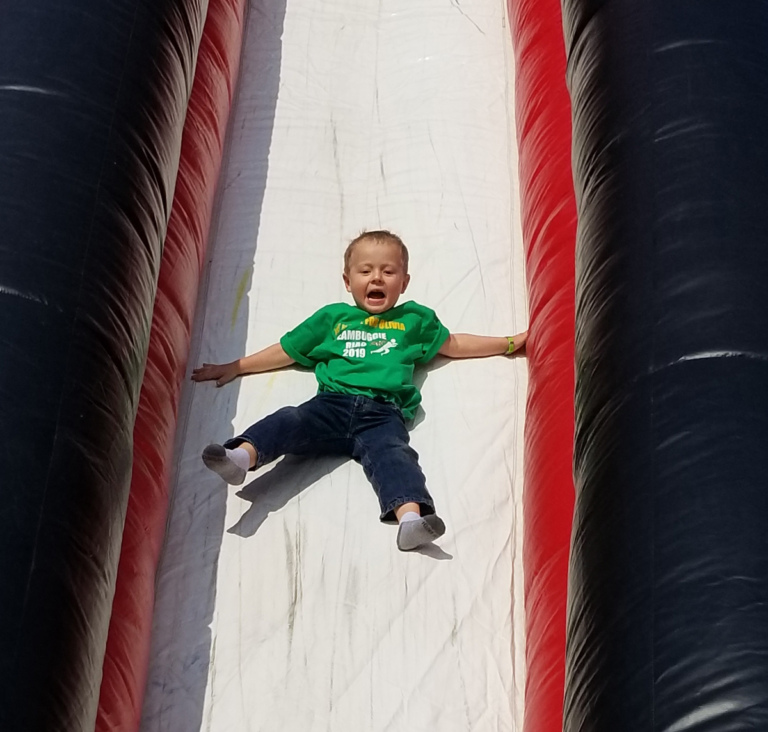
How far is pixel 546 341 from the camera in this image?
7.54ft

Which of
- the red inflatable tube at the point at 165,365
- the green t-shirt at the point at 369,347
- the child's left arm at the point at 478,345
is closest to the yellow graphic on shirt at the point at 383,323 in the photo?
the green t-shirt at the point at 369,347

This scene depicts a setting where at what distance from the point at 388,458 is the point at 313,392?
0.28 m

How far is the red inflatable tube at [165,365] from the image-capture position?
1900 millimetres

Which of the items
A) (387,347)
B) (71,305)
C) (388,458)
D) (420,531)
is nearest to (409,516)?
(420,531)

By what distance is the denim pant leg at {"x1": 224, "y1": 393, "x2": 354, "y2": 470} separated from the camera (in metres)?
2.21

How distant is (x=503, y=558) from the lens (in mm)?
2145

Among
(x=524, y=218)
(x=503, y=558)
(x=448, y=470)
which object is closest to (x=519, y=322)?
(x=524, y=218)

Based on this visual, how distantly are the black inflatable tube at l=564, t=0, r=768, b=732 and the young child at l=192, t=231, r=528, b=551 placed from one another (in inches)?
14.6

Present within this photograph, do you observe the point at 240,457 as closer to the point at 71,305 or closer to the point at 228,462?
the point at 228,462

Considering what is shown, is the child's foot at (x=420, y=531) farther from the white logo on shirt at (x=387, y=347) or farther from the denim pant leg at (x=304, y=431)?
the white logo on shirt at (x=387, y=347)

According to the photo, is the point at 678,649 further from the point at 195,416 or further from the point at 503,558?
the point at 195,416

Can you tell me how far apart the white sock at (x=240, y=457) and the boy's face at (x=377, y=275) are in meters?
0.42

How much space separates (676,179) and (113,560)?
1.07m

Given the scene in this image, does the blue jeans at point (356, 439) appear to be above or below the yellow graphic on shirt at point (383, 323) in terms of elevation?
below
